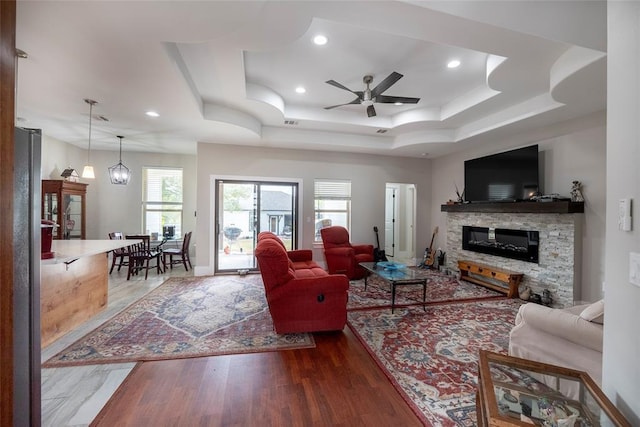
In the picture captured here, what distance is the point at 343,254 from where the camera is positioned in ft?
16.6

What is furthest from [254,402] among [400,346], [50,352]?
[50,352]

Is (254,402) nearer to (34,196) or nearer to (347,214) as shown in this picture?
(34,196)

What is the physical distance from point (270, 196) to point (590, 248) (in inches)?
215

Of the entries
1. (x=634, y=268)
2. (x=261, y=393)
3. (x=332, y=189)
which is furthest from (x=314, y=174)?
(x=634, y=268)

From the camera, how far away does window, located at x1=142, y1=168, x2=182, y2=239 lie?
671 cm

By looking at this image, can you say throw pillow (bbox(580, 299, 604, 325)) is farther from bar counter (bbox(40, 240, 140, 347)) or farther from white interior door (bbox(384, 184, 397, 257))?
white interior door (bbox(384, 184, 397, 257))

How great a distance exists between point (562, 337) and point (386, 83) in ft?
9.44

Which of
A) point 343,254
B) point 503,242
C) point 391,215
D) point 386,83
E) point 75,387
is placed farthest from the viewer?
point 391,215

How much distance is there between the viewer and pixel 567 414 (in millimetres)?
1188

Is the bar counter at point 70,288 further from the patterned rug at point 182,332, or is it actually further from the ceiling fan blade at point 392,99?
the ceiling fan blade at point 392,99

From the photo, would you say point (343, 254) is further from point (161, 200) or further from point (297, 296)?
point (161, 200)

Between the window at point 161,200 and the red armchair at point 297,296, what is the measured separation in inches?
200

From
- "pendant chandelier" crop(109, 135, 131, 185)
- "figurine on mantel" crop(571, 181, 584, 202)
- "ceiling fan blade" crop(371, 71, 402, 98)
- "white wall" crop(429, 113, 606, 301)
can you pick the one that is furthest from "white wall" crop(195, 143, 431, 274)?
"figurine on mantel" crop(571, 181, 584, 202)

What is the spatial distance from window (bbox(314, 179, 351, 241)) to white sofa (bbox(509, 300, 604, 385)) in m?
4.36
